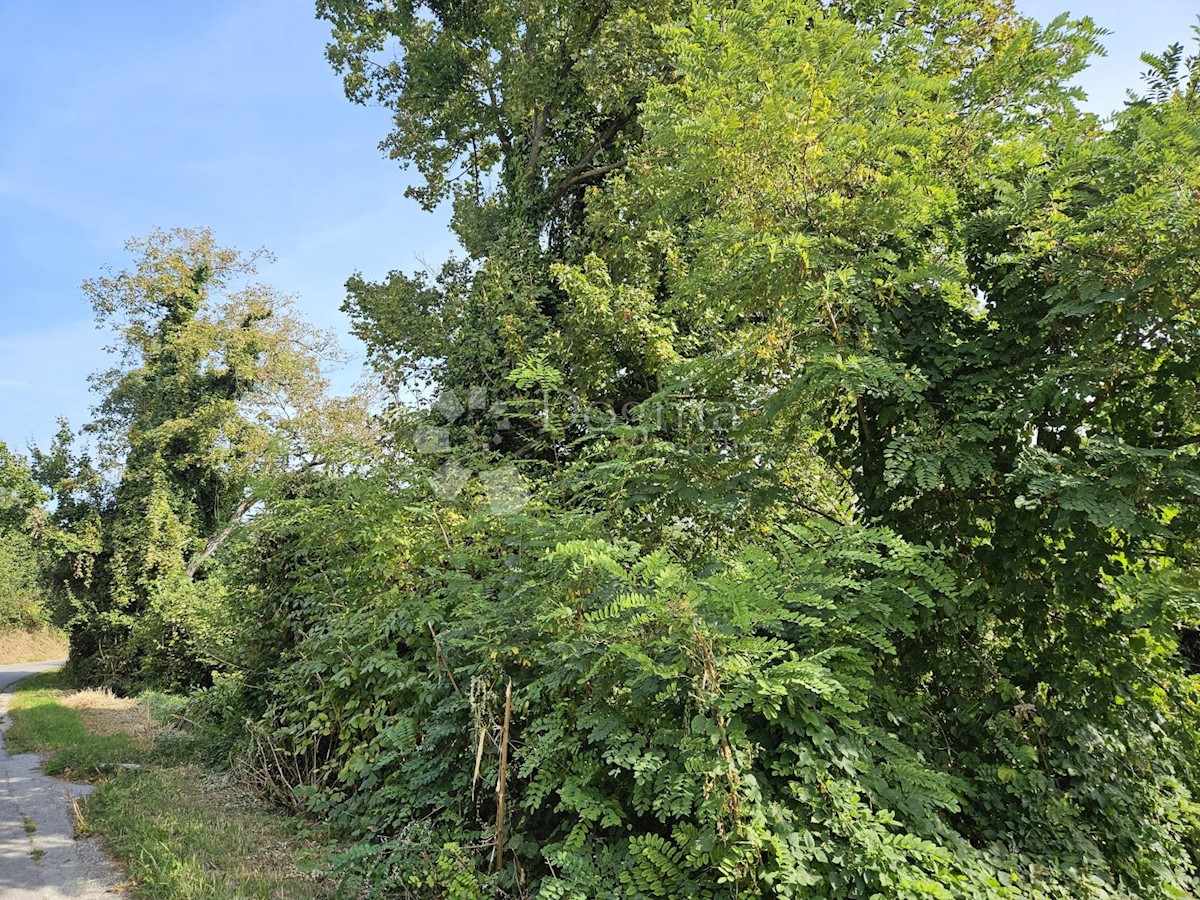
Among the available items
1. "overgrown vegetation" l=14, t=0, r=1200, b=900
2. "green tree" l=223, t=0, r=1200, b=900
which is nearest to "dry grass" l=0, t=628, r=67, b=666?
"overgrown vegetation" l=14, t=0, r=1200, b=900

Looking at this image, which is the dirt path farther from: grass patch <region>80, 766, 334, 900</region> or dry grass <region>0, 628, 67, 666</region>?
dry grass <region>0, 628, 67, 666</region>

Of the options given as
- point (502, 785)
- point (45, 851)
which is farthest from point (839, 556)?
point (45, 851)

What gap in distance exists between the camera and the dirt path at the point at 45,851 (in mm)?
3785

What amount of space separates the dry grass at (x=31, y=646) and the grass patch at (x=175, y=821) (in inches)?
1071

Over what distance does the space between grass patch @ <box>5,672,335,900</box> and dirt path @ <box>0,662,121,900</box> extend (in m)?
0.13

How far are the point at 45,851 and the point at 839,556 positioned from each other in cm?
549

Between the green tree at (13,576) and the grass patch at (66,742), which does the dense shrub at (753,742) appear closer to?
the grass patch at (66,742)

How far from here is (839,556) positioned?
3053 millimetres

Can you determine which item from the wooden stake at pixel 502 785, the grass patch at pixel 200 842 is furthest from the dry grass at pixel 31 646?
the wooden stake at pixel 502 785

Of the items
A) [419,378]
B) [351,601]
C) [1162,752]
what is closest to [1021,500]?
[1162,752]

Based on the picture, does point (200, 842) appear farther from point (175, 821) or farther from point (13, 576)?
point (13, 576)

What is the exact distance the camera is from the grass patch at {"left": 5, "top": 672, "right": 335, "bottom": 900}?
12.0 feet

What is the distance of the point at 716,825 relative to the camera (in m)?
2.35

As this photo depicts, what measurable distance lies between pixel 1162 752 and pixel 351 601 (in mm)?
5309
